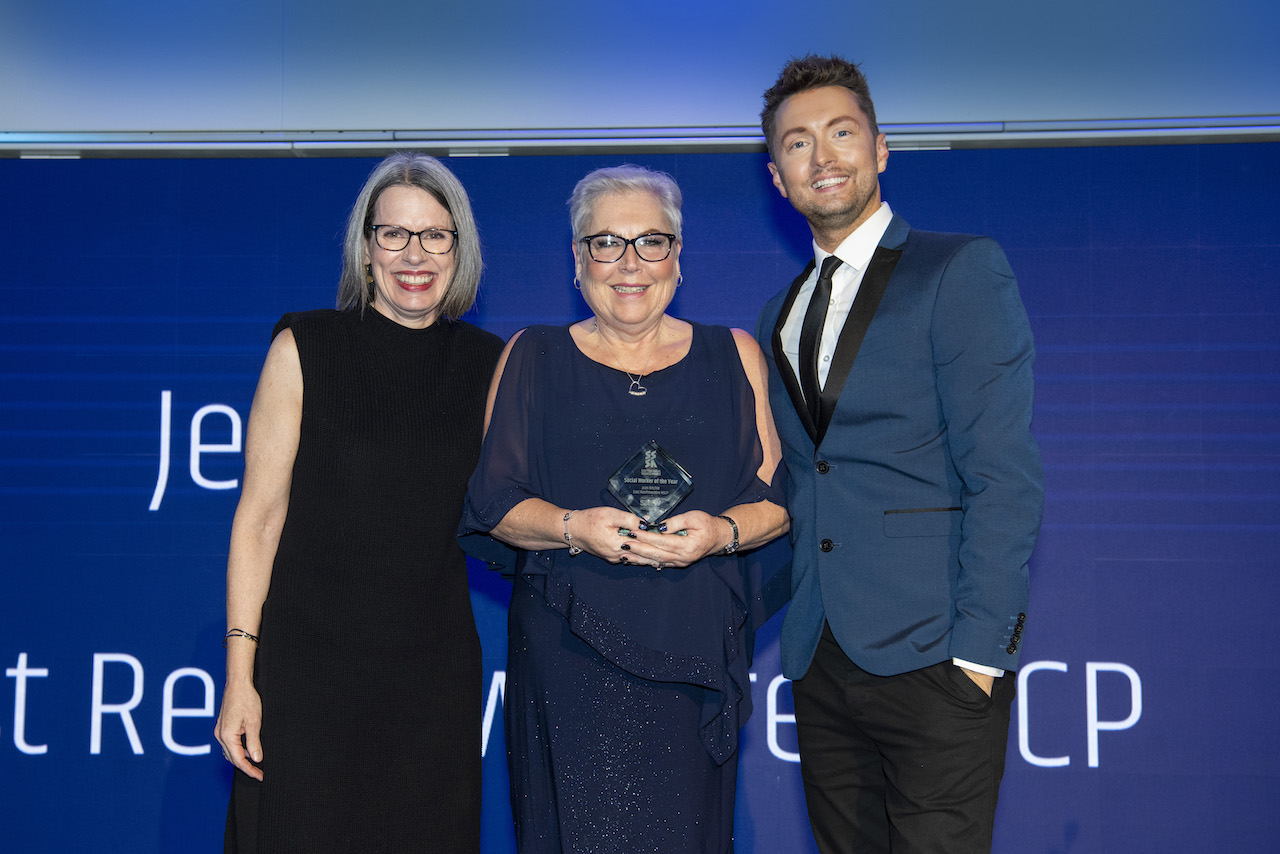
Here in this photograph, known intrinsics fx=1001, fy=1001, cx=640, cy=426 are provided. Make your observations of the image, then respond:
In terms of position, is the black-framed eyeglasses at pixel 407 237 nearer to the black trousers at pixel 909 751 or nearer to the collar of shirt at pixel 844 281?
the collar of shirt at pixel 844 281

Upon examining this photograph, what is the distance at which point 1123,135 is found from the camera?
3.38m

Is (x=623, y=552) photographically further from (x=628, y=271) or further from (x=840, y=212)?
(x=840, y=212)

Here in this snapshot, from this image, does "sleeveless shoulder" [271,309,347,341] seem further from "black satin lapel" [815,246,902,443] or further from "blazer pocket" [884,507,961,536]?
"blazer pocket" [884,507,961,536]

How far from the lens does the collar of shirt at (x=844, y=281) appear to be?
6.67 feet

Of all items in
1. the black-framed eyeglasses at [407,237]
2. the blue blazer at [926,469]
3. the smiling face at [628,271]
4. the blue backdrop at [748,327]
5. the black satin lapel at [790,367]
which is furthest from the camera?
the blue backdrop at [748,327]

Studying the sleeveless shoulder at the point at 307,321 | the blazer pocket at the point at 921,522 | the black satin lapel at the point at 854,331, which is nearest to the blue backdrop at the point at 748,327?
the sleeveless shoulder at the point at 307,321

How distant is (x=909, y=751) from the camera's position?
191 cm

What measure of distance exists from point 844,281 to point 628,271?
0.46m

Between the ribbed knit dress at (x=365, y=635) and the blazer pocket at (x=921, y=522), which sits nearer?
the blazer pocket at (x=921, y=522)

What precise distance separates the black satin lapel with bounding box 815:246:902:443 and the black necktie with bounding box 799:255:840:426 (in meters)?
0.03

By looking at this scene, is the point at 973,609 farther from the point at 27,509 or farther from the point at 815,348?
the point at 27,509

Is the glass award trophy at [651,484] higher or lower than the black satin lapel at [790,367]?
lower

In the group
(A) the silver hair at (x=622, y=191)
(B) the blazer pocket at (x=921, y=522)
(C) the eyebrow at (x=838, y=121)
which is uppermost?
(C) the eyebrow at (x=838, y=121)

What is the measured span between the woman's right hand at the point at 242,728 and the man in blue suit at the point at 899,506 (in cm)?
114
